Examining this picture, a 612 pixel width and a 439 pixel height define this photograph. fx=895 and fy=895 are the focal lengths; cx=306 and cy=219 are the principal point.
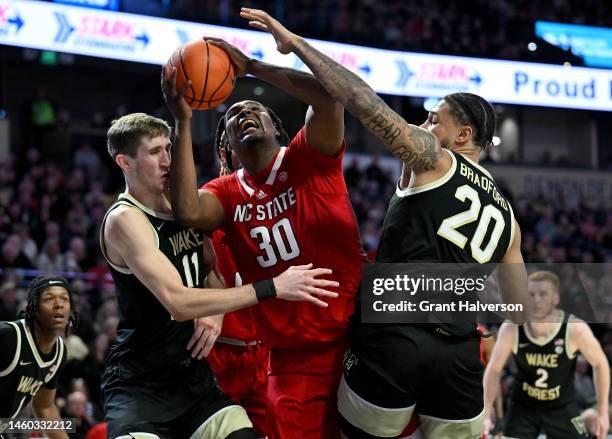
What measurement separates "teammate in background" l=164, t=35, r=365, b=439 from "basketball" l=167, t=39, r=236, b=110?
0.09m

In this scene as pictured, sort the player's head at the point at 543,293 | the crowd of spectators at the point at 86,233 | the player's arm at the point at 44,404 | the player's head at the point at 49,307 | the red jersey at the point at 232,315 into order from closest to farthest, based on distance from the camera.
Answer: the red jersey at the point at 232,315
the player's head at the point at 49,307
the player's arm at the point at 44,404
the player's head at the point at 543,293
the crowd of spectators at the point at 86,233

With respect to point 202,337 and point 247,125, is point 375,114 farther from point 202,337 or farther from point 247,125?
point 202,337

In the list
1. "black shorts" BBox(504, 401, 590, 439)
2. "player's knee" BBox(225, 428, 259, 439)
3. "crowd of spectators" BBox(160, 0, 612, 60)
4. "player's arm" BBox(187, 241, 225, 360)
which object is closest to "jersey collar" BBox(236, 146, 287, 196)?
"player's arm" BBox(187, 241, 225, 360)

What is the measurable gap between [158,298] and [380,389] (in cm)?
109

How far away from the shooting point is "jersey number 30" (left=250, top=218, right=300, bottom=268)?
4492 millimetres

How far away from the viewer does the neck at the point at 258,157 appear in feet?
15.1

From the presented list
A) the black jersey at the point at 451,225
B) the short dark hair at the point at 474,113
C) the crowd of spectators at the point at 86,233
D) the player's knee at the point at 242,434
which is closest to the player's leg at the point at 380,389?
the black jersey at the point at 451,225

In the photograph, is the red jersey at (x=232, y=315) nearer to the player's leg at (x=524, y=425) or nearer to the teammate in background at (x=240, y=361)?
the teammate in background at (x=240, y=361)

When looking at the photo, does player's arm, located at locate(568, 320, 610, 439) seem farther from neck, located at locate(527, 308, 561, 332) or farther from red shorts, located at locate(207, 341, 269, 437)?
red shorts, located at locate(207, 341, 269, 437)

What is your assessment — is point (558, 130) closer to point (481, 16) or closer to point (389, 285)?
point (481, 16)

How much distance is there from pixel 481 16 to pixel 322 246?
62.1 ft

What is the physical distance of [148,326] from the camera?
4312 millimetres

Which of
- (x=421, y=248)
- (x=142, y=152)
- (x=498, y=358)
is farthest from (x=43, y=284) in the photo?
(x=498, y=358)

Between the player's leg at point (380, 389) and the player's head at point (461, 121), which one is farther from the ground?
the player's head at point (461, 121)
